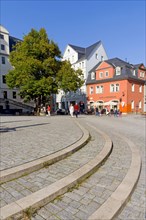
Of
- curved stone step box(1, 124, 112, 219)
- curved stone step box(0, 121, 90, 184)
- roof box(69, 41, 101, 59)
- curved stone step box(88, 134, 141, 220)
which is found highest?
roof box(69, 41, 101, 59)

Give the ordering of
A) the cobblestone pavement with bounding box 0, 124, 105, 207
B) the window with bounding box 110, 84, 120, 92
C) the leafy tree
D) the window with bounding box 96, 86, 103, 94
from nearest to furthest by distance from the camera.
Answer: the cobblestone pavement with bounding box 0, 124, 105, 207, the leafy tree, the window with bounding box 110, 84, 120, 92, the window with bounding box 96, 86, 103, 94

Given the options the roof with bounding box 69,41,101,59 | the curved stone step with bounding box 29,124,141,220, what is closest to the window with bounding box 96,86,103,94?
the roof with bounding box 69,41,101,59

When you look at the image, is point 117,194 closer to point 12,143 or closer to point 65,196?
point 65,196

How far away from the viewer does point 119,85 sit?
38031 mm

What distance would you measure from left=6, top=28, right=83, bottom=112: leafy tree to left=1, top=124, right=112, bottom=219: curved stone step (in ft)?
72.4

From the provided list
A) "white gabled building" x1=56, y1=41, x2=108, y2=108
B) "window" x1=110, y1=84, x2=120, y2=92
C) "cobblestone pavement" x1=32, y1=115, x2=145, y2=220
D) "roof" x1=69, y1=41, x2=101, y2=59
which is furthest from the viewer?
"roof" x1=69, y1=41, x2=101, y2=59

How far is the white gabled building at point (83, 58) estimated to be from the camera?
4500 centimetres

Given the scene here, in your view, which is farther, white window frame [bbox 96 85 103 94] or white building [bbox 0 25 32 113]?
white window frame [bbox 96 85 103 94]

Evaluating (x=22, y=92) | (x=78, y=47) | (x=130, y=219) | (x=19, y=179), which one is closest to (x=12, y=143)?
(x=19, y=179)

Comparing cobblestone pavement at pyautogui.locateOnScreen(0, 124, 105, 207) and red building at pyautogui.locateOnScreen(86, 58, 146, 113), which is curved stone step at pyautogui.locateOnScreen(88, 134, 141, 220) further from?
red building at pyautogui.locateOnScreen(86, 58, 146, 113)

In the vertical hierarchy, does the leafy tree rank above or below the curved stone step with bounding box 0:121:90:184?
above

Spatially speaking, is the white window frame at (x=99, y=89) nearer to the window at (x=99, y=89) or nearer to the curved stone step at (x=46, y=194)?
the window at (x=99, y=89)

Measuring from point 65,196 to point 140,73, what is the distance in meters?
40.9

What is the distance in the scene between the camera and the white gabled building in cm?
4500
